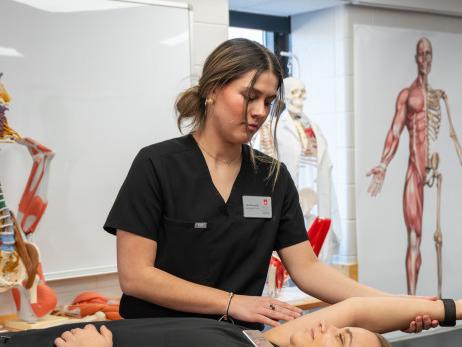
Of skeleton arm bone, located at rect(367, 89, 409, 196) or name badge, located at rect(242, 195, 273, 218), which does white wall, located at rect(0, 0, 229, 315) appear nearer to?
skeleton arm bone, located at rect(367, 89, 409, 196)

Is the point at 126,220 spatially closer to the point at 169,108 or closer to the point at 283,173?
the point at 283,173

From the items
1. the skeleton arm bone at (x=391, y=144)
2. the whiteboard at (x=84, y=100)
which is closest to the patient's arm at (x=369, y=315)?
the whiteboard at (x=84, y=100)

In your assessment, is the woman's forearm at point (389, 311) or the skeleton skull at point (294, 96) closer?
the woman's forearm at point (389, 311)

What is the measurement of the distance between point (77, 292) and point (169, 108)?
41.5 inches

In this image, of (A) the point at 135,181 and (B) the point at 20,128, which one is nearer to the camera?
(A) the point at 135,181

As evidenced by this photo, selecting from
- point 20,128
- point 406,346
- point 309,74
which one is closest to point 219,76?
point 20,128

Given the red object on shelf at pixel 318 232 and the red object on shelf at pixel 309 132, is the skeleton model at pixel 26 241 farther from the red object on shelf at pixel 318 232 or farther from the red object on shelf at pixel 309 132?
the red object on shelf at pixel 309 132

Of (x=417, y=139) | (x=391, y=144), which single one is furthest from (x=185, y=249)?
(x=417, y=139)

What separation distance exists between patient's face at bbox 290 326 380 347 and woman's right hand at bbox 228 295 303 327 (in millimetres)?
74

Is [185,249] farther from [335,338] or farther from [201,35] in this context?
[201,35]

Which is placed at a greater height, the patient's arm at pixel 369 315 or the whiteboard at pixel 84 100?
the whiteboard at pixel 84 100

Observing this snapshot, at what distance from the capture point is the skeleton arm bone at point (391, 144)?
5.24 m

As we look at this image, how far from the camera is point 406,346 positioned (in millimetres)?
3771

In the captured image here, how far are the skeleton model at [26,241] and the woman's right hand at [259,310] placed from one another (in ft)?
4.08
